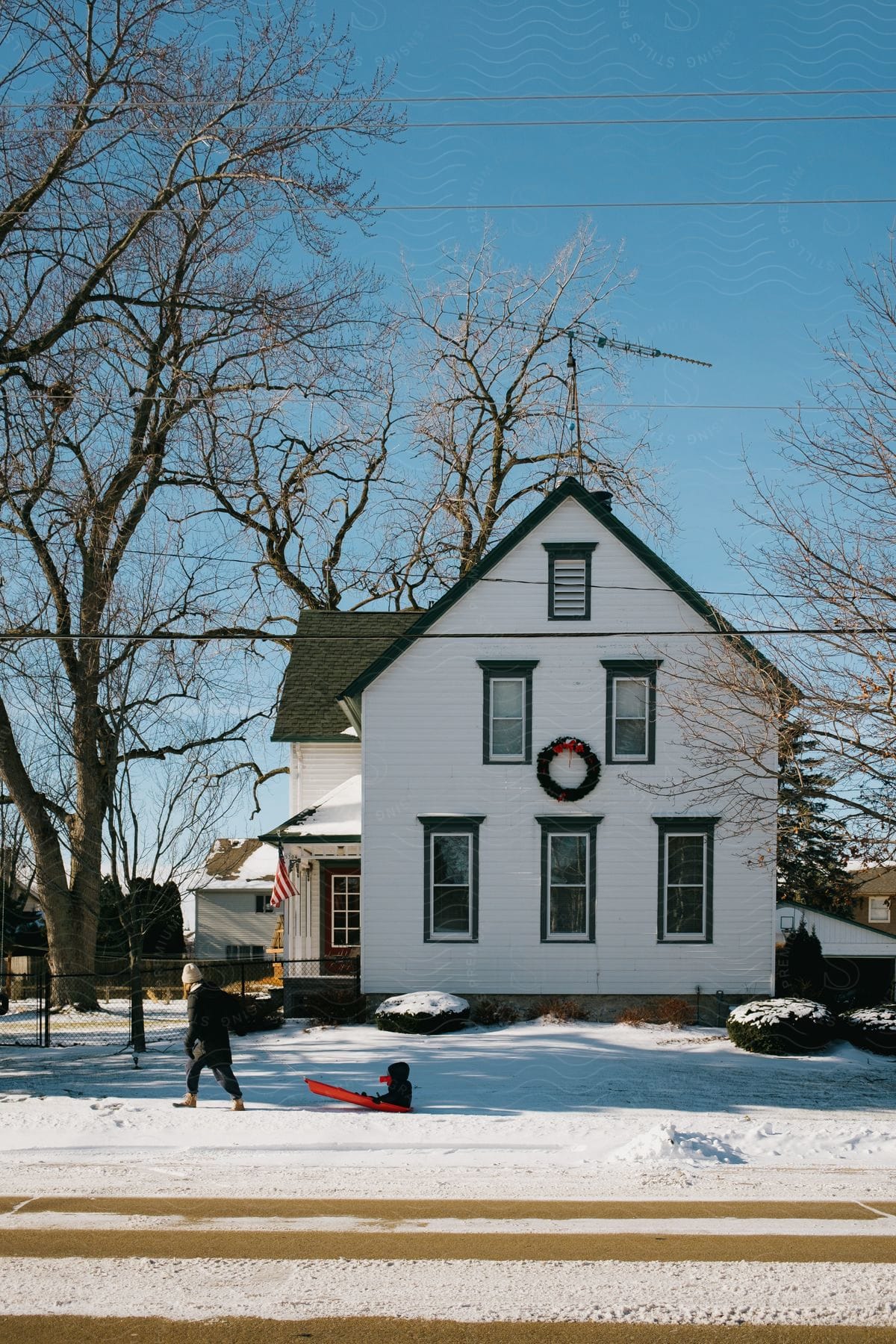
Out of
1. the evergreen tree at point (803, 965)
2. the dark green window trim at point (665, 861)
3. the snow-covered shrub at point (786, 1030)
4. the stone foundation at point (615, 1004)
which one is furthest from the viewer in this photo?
the evergreen tree at point (803, 965)

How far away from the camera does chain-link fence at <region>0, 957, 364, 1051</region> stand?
21797mm

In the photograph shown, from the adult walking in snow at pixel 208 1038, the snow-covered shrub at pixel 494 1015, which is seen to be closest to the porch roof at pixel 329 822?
the snow-covered shrub at pixel 494 1015

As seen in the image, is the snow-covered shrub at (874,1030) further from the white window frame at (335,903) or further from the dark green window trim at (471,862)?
the white window frame at (335,903)

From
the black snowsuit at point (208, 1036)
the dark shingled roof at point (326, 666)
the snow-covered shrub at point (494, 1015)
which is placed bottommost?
the snow-covered shrub at point (494, 1015)

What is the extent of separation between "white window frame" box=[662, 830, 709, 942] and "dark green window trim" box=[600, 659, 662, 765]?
4.83 ft

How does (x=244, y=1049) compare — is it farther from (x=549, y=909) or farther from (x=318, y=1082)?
(x=549, y=909)

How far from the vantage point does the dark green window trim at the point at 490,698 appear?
78.6 feet

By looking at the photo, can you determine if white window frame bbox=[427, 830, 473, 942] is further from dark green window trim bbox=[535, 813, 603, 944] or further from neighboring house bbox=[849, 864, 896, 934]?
neighboring house bbox=[849, 864, 896, 934]

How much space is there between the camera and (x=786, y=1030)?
20.2 metres

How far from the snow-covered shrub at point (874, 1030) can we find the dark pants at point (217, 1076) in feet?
35.4

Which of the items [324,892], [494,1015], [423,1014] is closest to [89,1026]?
[324,892]

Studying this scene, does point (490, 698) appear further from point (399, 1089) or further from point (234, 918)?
point (234, 918)

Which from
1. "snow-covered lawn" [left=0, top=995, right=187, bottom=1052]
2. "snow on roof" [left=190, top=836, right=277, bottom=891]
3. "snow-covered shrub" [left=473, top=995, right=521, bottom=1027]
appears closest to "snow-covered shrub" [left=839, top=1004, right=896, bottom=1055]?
"snow-covered shrub" [left=473, top=995, right=521, bottom=1027]

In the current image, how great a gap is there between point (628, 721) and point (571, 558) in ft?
10.9
